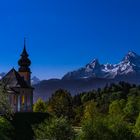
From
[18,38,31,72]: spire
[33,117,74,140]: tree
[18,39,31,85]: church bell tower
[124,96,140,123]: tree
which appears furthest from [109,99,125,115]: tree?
[33,117,74,140]: tree

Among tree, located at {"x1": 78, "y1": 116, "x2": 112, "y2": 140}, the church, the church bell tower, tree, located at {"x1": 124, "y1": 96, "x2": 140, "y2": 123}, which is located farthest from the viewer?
the church bell tower

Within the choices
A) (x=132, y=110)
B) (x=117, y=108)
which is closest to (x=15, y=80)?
(x=117, y=108)

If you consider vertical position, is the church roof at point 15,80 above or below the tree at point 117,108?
above

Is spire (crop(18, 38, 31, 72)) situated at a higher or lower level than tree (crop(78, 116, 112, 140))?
higher

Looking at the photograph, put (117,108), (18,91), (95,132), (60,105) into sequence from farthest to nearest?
(60,105), (117,108), (18,91), (95,132)

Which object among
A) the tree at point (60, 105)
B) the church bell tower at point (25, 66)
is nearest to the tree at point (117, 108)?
the tree at point (60, 105)

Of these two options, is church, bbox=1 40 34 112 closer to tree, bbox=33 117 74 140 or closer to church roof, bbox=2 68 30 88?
church roof, bbox=2 68 30 88

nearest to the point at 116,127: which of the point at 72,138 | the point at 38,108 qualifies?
the point at 72,138

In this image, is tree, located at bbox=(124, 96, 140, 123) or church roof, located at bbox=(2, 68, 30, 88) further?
tree, located at bbox=(124, 96, 140, 123)

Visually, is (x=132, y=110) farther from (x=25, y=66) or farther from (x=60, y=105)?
(x=25, y=66)

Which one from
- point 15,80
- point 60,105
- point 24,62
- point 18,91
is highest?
point 24,62

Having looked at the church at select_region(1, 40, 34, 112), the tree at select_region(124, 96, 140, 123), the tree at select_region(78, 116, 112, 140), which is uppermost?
the church at select_region(1, 40, 34, 112)

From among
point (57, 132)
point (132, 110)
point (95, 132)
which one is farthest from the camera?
point (132, 110)

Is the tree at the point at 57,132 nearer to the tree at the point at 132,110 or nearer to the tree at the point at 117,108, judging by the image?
the tree at the point at 117,108
